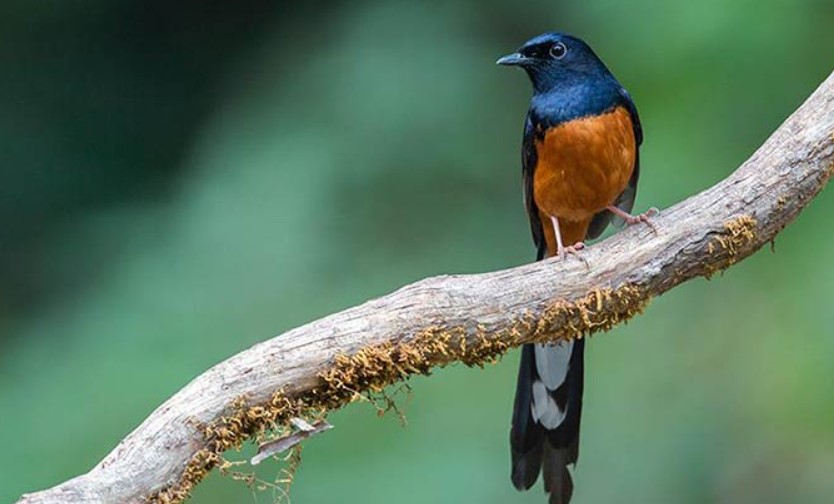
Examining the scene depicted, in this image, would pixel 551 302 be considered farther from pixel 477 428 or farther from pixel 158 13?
pixel 158 13

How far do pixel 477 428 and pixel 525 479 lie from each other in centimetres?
94

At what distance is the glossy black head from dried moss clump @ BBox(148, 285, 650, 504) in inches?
35.6

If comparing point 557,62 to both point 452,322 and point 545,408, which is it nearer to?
point 545,408

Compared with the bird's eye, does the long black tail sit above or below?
below

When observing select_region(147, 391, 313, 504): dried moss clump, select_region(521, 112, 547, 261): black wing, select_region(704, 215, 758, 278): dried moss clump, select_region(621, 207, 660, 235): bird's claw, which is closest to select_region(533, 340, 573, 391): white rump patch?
select_region(521, 112, 547, 261): black wing

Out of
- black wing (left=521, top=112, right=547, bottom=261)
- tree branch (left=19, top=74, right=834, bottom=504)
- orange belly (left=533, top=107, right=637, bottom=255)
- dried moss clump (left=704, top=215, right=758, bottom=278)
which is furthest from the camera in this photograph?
black wing (left=521, top=112, right=547, bottom=261)

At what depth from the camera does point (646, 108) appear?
4.88 metres

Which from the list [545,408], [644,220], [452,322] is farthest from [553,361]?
[452,322]

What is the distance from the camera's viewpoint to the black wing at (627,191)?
3.83m

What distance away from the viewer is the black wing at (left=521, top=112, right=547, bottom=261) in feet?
12.5

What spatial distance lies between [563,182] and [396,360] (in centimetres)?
100

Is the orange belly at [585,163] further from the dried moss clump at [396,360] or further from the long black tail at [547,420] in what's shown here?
the dried moss clump at [396,360]

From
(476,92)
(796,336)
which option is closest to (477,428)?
(796,336)

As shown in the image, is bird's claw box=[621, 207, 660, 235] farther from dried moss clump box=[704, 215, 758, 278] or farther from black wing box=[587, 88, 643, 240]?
black wing box=[587, 88, 643, 240]
